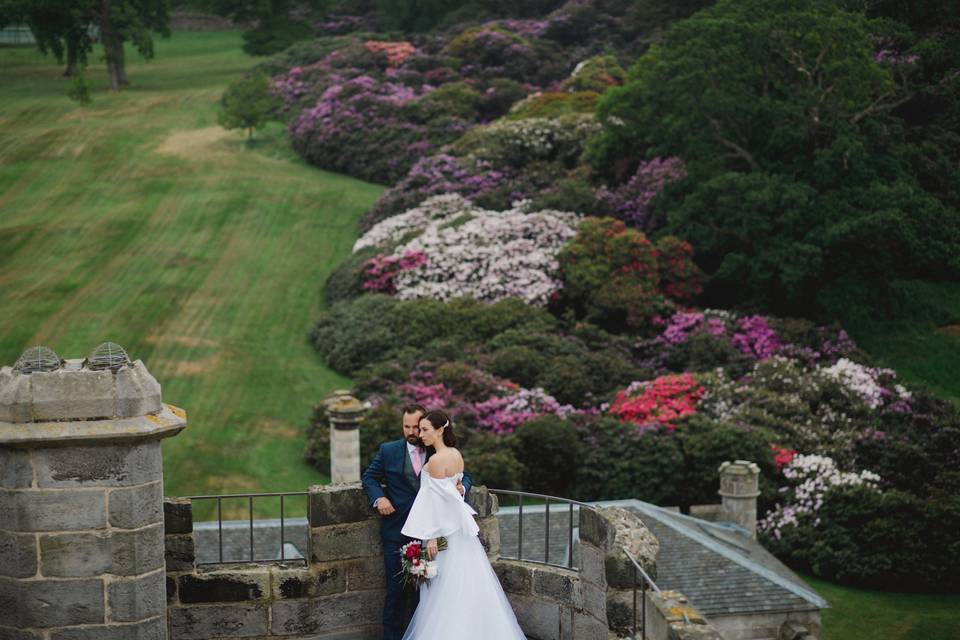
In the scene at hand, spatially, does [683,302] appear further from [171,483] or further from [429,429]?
[429,429]

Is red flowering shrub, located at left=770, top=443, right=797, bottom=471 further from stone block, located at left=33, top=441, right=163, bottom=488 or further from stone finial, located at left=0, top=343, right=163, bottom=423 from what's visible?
stone finial, located at left=0, top=343, right=163, bottom=423

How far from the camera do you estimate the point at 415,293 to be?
35.5 m

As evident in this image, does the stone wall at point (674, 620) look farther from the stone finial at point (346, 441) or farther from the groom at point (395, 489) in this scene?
the stone finial at point (346, 441)

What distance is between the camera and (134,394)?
8.06m

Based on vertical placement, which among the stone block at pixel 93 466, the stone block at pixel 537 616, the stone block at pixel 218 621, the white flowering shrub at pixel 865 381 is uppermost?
the stone block at pixel 93 466

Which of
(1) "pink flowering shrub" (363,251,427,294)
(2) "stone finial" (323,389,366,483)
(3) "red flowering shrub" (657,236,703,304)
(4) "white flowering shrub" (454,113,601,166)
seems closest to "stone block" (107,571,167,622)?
(2) "stone finial" (323,389,366,483)

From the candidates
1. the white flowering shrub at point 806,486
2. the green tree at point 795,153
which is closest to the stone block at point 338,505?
the white flowering shrub at point 806,486

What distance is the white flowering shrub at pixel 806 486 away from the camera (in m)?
25.3

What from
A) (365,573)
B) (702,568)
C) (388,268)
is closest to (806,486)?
(702,568)

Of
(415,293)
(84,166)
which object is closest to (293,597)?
(415,293)

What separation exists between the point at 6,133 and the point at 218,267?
14.5 m

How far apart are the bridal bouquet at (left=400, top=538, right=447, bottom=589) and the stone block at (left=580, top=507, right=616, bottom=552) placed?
3.98ft

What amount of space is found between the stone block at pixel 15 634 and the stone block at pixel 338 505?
2495mm

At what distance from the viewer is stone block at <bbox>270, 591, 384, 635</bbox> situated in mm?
10039
